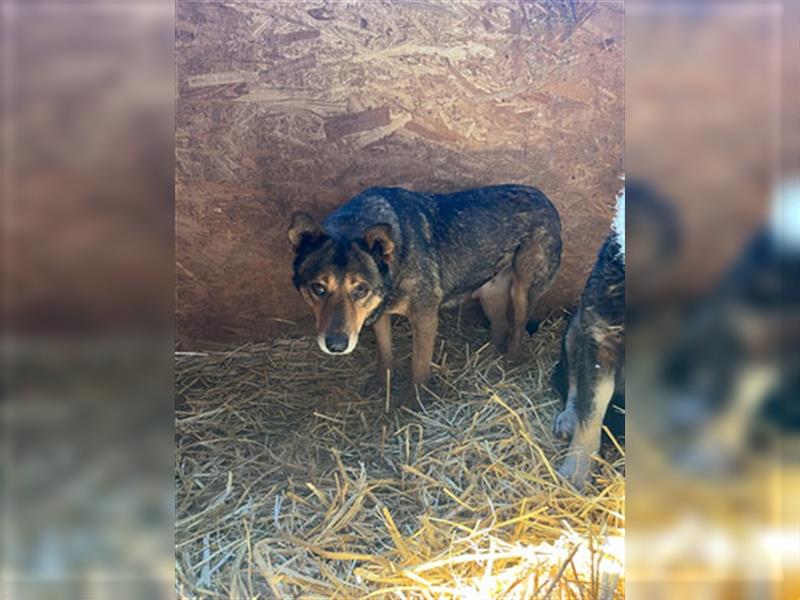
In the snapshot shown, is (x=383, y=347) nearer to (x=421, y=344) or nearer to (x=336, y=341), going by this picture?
(x=421, y=344)

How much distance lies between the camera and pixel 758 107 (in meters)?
1.57

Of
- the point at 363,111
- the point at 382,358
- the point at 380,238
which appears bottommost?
the point at 382,358

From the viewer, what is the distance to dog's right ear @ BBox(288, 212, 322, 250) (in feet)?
14.7

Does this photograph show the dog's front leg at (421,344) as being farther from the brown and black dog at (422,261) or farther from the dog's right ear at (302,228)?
the dog's right ear at (302,228)

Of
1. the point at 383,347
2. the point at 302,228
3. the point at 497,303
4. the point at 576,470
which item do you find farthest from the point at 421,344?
the point at 576,470

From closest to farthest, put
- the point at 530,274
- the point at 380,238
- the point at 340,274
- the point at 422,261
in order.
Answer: the point at 340,274
the point at 380,238
the point at 422,261
the point at 530,274

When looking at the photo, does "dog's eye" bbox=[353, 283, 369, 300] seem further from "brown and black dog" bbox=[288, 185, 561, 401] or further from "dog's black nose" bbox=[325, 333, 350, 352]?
"dog's black nose" bbox=[325, 333, 350, 352]

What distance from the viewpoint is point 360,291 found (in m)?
4.50

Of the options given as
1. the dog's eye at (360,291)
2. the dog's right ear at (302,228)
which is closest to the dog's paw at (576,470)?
the dog's eye at (360,291)

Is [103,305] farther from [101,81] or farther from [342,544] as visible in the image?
[342,544]

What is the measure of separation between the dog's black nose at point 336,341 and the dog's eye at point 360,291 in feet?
1.02

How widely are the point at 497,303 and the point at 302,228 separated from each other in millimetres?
2096

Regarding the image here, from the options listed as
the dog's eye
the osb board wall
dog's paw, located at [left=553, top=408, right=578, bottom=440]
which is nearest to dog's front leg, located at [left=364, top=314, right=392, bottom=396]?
the dog's eye

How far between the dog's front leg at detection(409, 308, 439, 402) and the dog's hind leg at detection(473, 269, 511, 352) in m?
0.89
